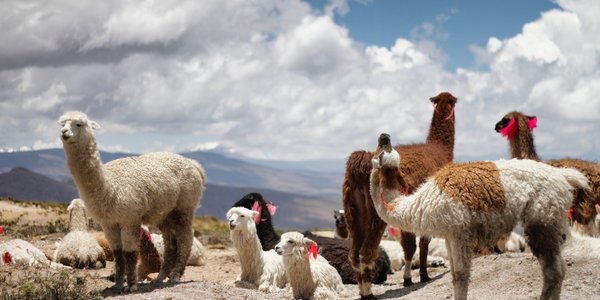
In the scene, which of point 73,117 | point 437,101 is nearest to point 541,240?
point 437,101

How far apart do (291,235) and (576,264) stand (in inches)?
163

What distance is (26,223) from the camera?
22109 millimetres

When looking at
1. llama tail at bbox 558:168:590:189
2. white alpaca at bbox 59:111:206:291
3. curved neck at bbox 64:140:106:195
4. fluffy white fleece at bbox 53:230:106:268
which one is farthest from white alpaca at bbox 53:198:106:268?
llama tail at bbox 558:168:590:189

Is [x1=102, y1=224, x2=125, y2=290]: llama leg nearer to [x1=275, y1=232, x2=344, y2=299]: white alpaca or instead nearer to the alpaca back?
the alpaca back

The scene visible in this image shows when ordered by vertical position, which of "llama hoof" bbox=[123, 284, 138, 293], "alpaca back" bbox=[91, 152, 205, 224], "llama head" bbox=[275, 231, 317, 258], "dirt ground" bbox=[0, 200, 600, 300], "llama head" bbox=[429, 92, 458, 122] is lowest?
"dirt ground" bbox=[0, 200, 600, 300]

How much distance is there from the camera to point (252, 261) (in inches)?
422

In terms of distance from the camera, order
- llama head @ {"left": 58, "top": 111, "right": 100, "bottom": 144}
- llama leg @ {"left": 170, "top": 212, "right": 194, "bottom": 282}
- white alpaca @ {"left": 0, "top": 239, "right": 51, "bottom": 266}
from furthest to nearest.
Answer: white alpaca @ {"left": 0, "top": 239, "right": 51, "bottom": 266} < llama leg @ {"left": 170, "top": 212, "right": 194, "bottom": 282} < llama head @ {"left": 58, "top": 111, "right": 100, "bottom": 144}

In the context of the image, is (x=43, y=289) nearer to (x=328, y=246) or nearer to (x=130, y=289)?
(x=130, y=289)

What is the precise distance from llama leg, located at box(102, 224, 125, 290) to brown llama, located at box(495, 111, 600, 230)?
666 cm

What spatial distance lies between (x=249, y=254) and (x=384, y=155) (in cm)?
360

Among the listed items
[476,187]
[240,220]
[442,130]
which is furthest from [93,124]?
[442,130]

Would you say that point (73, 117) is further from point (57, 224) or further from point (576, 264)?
point (57, 224)

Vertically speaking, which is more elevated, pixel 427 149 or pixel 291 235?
pixel 427 149

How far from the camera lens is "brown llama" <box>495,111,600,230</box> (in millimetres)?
10766
